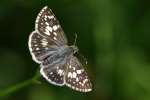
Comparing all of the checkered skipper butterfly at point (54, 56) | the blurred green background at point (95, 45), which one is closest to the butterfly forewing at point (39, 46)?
the checkered skipper butterfly at point (54, 56)

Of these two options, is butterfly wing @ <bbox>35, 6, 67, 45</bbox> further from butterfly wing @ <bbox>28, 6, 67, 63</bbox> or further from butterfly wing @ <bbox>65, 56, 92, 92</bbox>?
butterfly wing @ <bbox>65, 56, 92, 92</bbox>

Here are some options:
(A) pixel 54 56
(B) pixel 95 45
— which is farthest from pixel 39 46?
(B) pixel 95 45

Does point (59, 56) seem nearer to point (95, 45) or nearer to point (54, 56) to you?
point (54, 56)

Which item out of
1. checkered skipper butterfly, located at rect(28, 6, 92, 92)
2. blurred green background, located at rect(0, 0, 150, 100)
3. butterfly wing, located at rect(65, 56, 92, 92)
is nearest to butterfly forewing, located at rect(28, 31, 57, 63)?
checkered skipper butterfly, located at rect(28, 6, 92, 92)

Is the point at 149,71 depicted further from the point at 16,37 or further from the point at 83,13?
the point at 16,37

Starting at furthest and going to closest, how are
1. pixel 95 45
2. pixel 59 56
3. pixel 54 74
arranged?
pixel 95 45, pixel 59 56, pixel 54 74

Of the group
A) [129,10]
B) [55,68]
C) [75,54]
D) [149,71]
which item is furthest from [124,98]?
[55,68]

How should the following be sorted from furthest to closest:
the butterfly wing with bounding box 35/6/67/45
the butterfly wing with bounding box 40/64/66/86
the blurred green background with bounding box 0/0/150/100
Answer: the blurred green background with bounding box 0/0/150/100 < the butterfly wing with bounding box 35/6/67/45 < the butterfly wing with bounding box 40/64/66/86
